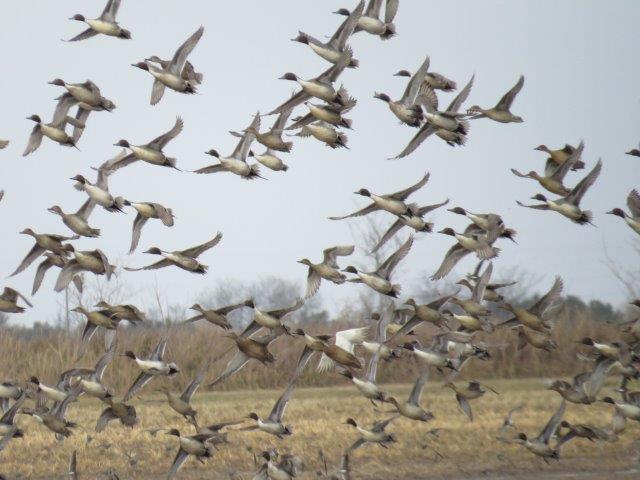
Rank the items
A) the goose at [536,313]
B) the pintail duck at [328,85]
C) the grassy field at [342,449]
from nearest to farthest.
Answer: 1. the pintail duck at [328,85]
2. the goose at [536,313]
3. the grassy field at [342,449]

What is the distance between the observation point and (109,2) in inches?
528

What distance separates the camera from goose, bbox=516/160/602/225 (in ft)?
45.8

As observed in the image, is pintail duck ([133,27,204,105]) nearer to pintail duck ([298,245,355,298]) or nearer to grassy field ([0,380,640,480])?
Answer: pintail duck ([298,245,355,298])

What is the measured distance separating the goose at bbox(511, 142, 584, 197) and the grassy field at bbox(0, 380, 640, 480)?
412 cm

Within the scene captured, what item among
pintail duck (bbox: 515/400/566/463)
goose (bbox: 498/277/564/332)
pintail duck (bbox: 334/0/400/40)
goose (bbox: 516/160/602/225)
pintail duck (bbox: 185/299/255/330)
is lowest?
pintail duck (bbox: 515/400/566/463)

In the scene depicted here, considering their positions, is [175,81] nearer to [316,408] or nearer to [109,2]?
[109,2]

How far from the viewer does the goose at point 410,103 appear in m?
13.3

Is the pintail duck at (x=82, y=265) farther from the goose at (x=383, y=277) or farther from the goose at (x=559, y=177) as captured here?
the goose at (x=559, y=177)

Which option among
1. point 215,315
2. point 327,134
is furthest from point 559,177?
point 215,315

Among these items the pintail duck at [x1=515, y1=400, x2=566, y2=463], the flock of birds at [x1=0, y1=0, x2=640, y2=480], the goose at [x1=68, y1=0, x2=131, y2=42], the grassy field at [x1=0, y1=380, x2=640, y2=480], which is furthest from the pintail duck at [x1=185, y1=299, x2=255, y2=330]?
the pintail duck at [x1=515, y1=400, x2=566, y2=463]

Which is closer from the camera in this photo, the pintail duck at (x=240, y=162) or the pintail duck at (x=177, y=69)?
the pintail duck at (x=177, y=69)

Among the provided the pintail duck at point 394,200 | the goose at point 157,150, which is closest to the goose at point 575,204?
the pintail duck at point 394,200

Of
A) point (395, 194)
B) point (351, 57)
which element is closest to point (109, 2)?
point (351, 57)

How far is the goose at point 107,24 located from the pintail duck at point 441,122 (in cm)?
364
